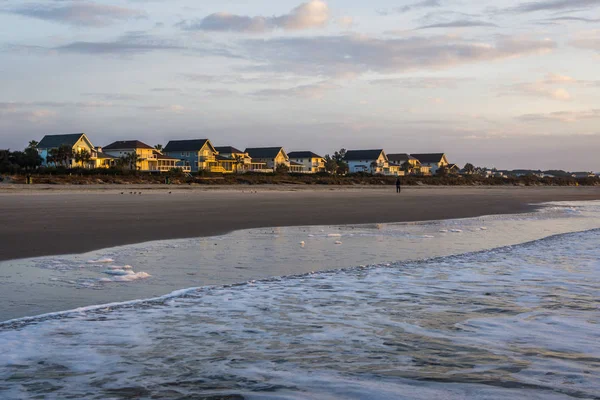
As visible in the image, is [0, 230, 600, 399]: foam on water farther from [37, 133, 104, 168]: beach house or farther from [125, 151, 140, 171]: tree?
[125, 151, 140, 171]: tree

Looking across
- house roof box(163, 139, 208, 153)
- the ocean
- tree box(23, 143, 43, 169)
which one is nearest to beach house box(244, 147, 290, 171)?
house roof box(163, 139, 208, 153)

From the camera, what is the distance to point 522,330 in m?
6.10

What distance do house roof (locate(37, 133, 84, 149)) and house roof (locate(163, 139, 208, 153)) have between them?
21884mm

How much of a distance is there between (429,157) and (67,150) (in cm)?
10556

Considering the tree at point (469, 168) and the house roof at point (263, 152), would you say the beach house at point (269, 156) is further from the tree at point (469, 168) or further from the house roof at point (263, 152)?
the tree at point (469, 168)

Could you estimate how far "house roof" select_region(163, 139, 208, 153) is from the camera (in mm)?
107312

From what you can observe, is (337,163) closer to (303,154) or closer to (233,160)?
(303,154)

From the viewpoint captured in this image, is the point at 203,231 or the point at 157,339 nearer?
the point at 157,339

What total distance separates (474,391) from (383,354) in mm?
1085

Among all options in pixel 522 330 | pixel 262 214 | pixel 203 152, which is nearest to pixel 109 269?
pixel 522 330

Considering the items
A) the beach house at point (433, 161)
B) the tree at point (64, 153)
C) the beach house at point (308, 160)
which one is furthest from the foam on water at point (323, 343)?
the beach house at point (433, 161)

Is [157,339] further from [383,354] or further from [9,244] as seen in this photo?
[9,244]

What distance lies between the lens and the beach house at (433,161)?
161500 mm

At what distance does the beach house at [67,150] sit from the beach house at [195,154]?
17.3 m
